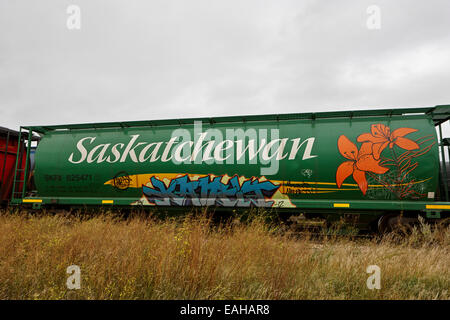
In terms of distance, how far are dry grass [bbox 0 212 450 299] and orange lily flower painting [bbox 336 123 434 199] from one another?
222 centimetres

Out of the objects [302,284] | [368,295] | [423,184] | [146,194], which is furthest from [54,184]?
[423,184]

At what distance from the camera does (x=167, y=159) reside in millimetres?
7387

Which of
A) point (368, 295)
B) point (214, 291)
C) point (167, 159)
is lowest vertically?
point (368, 295)

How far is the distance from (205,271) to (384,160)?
19.1ft

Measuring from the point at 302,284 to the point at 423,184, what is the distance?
5.34 meters

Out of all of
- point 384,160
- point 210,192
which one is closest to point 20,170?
point 210,192

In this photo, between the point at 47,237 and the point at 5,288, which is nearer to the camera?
the point at 5,288

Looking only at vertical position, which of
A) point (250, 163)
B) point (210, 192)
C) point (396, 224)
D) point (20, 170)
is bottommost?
point (396, 224)

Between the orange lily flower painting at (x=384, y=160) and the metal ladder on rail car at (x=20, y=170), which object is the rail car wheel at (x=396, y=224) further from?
the metal ladder on rail car at (x=20, y=170)

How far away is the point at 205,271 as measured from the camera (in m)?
3.28

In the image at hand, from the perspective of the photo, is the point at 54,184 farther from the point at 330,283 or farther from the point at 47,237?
the point at 330,283

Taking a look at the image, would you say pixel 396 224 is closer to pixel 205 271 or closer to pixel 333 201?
pixel 333 201

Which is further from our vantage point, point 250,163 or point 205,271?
point 250,163

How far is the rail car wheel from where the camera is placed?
6.25m
